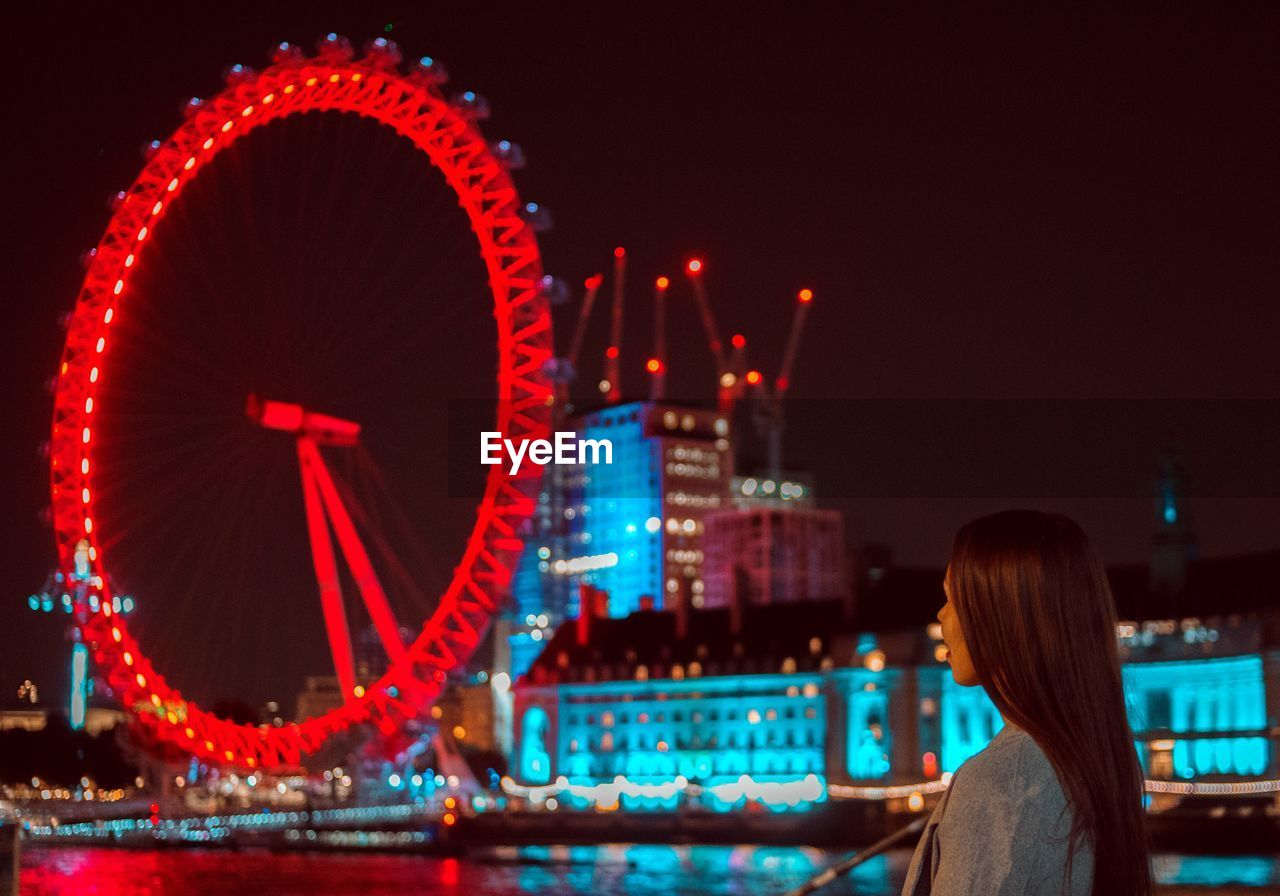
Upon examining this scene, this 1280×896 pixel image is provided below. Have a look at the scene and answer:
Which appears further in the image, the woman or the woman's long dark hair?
the woman's long dark hair

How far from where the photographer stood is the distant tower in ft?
296

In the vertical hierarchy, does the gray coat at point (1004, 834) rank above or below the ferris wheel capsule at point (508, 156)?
below

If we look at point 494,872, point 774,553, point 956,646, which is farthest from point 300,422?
point 774,553

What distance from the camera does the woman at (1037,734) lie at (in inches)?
102

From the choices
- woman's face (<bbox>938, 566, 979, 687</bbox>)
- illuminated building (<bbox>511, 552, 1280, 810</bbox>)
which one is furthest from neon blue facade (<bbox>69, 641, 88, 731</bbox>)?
woman's face (<bbox>938, 566, 979, 687</bbox>)

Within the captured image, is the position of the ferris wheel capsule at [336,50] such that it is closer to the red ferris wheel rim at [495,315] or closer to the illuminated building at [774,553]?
the red ferris wheel rim at [495,315]

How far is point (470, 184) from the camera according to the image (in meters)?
41.2

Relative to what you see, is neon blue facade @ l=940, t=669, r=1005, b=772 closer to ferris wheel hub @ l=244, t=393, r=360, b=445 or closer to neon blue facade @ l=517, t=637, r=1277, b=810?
neon blue facade @ l=517, t=637, r=1277, b=810

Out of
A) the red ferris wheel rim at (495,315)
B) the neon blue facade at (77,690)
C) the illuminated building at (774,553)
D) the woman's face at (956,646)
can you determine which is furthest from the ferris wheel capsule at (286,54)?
the illuminated building at (774,553)

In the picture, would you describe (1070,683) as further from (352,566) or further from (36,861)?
(36,861)

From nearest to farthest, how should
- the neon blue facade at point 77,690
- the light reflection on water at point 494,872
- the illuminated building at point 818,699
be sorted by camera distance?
the light reflection on water at point 494,872, the illuminated building at point 818,699, the neon blue facade at point 77,690

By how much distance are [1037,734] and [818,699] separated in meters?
97.0

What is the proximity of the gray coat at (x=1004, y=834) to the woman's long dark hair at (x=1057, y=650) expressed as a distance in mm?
56

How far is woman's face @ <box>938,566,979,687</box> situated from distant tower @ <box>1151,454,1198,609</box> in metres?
88.8
